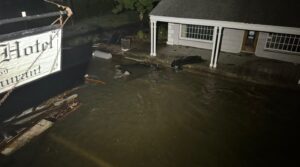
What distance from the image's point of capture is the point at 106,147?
859 centimetres

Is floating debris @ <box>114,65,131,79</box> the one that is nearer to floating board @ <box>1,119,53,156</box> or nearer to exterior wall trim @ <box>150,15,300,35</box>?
exterior wall trim @ <box>150,15,300,35</box>

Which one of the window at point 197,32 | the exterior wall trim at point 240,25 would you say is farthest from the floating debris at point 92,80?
the window at point 197,32

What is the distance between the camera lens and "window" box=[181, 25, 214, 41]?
16909 mm

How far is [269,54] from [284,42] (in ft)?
3.62

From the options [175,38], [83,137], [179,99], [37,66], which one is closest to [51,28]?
[37,66]

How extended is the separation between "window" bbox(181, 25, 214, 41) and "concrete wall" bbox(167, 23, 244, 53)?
30 cm

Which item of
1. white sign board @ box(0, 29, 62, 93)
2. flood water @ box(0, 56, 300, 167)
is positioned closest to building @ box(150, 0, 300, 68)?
flood water @ box(0, 56, 300, 167)

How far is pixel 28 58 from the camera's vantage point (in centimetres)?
684

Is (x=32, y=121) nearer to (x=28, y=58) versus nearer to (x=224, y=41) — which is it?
(x=28, y=58)

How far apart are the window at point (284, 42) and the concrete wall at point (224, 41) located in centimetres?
181

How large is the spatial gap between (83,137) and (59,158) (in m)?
1.24

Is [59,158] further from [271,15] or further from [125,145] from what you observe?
[271,15]

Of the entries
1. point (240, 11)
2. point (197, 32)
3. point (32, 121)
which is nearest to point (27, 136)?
point (32, 121)

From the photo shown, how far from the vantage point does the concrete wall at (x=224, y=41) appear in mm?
16078
